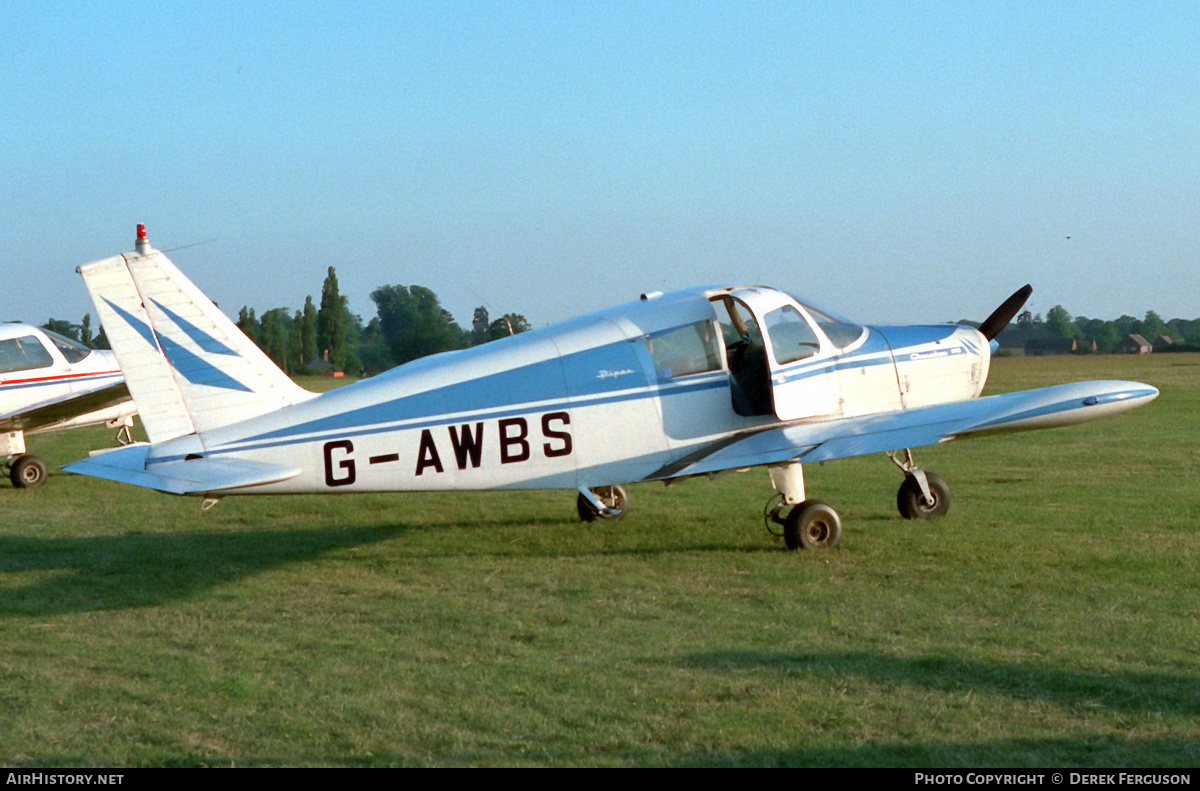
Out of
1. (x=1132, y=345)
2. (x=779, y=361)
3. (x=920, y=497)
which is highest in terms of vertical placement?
(x=779, y=361)

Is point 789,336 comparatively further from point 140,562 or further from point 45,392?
point 45,392

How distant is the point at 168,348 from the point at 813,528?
5.52 metres

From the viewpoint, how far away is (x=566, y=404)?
9281 mm

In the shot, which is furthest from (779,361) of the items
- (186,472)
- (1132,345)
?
(1132,345)

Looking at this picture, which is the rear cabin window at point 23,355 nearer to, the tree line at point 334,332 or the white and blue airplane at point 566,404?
the white and blue airplane at point 566,404

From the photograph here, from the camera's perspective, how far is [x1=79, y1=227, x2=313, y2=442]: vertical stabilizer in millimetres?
8539

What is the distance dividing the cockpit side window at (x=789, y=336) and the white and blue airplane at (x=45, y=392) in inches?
442

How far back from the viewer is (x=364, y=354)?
83.3 m

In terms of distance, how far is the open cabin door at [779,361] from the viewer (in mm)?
9820

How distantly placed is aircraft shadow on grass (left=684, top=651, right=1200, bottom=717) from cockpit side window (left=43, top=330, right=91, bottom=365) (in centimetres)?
1494

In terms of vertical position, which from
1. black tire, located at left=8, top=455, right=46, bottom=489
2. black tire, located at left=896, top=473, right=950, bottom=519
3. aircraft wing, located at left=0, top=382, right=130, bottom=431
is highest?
aircraft wing, located at left=0, top=382, right=130, bottom=431

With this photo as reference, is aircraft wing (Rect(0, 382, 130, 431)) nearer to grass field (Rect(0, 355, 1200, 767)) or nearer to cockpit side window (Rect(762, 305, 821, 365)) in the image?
grass field (Rect(0, 355, 1200, 767))

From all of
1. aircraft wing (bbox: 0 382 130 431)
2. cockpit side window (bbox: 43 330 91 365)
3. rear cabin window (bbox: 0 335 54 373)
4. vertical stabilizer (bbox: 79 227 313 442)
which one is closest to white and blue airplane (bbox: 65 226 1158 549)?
vertical stabilizer (bbox: 79 227 313 442)
